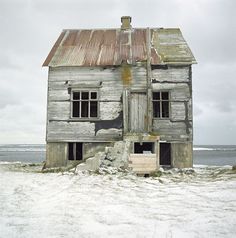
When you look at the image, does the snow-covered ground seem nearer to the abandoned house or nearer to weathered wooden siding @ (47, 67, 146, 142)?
the abandoned house

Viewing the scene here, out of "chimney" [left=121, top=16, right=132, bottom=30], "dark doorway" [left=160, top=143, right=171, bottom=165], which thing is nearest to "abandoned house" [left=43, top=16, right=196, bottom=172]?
"dark doorway" [left=160, top=143, right=171, bottom=165]

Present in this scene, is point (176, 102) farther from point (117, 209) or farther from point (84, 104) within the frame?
point (117, 209)

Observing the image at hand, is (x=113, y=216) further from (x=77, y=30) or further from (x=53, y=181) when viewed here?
(x=77, y=30)

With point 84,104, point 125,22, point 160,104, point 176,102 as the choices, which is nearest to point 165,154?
point 160,104

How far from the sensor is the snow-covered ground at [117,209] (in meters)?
7.18

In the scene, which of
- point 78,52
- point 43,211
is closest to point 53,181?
point 43,211

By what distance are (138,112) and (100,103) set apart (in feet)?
7.46

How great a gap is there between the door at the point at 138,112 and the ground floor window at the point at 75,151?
358 cm

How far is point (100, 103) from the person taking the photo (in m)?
18.7

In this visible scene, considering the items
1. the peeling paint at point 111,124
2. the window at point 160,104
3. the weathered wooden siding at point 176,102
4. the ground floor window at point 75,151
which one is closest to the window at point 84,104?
the peeling paint at point 111,124

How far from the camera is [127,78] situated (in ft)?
61.3

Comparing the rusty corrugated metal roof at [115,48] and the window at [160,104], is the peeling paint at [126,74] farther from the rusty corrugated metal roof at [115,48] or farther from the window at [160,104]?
the window at [160,104]

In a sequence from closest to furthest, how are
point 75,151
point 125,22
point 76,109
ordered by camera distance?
point 75,151 → point 76,109 → point 125,22

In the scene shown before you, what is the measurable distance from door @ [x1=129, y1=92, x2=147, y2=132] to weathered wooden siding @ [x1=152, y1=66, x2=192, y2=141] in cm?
70
